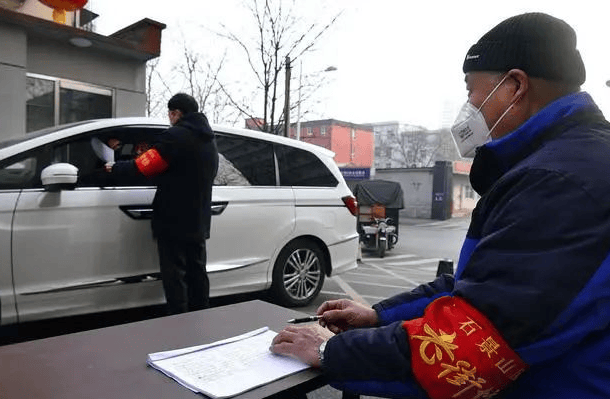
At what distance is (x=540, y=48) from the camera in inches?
44.5

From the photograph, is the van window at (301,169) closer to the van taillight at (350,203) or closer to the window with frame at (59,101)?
the van taillight at (350,203)

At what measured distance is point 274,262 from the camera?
4.91 meters

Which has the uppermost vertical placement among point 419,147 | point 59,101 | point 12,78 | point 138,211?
point 419,147

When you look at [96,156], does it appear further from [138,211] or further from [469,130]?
[469,130]

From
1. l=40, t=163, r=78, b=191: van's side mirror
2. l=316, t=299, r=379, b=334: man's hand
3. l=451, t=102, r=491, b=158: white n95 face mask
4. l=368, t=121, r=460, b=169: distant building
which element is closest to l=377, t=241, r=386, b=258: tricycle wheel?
l=40, t=163, r=78, b=191: van's side mirror

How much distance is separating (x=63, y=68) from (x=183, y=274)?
5.92 meters

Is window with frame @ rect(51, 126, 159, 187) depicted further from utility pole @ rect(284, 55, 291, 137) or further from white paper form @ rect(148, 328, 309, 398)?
utility pole @ rect(284, 55, 291, 137)

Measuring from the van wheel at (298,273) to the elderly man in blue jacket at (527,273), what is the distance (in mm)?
3759

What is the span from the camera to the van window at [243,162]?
15.3ft

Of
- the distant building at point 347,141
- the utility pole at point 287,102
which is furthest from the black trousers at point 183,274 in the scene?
the distant building at point 347,141

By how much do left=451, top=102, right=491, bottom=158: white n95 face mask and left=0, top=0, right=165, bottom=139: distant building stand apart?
24.3 feet

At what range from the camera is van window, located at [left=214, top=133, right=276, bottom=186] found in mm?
4652

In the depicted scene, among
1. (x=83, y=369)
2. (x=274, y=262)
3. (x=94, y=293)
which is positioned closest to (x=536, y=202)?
(x=83, y=369)

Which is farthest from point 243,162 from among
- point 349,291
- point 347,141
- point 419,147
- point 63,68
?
point 347,141
